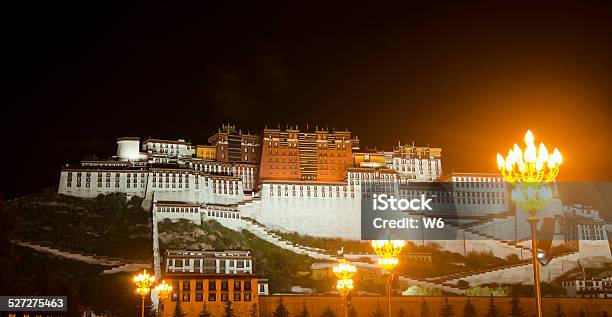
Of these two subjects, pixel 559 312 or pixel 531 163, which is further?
pixel 559 312

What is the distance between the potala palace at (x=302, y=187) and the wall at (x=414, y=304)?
54.3 feet

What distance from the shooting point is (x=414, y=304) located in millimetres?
59094

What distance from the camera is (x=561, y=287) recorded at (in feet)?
Answer: 253

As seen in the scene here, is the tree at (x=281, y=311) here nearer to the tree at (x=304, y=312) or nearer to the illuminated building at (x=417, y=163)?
the tree at (x=304, y=312)

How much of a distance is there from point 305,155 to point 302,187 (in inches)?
282

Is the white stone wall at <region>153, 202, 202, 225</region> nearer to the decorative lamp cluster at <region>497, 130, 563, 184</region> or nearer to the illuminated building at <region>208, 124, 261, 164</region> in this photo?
the illuminated building at <region>208, 124, 261, 164</region>

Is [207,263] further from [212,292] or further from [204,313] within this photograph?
[204,313]

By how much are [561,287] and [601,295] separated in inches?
171

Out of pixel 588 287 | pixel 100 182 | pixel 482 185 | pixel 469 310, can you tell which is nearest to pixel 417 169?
pixel 482 185

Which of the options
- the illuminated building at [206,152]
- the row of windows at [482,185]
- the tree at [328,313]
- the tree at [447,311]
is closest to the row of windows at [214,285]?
the tree at [328,313]

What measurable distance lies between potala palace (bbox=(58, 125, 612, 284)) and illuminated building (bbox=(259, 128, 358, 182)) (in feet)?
0.45

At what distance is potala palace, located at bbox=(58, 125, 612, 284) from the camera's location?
267ft

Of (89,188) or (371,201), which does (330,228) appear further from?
(89,188)

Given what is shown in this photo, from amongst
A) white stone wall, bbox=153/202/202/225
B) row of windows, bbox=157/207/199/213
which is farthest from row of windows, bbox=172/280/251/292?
row of windows, bbox=157/207/199/213
